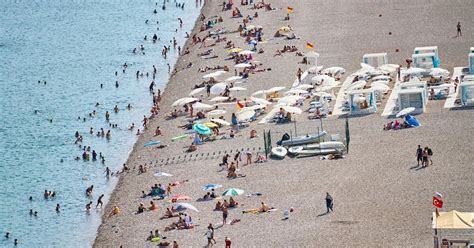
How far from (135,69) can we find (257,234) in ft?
140

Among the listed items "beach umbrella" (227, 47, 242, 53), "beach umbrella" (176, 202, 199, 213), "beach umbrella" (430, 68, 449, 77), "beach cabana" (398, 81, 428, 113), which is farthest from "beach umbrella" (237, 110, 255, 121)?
"beach umbrella" (227, 47, 242, 53)

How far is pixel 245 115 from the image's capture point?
64.1 metres

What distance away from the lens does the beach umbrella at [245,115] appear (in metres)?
63.9

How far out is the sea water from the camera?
196 feet

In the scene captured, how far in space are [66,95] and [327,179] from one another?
33568 mm

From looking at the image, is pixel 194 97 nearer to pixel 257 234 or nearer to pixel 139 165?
pixel 139 165

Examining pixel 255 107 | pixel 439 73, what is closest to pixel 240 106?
pixel 255 107

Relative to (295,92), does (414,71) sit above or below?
above

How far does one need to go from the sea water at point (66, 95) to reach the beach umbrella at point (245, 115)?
6.65 metres

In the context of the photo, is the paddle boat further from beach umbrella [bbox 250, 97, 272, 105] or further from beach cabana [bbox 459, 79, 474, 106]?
beach cabana [bbox 459, 79, 474, 106]

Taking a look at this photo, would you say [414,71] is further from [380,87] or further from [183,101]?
[183,101]

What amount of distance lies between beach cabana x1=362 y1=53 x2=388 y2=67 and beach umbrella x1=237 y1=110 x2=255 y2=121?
10017mm

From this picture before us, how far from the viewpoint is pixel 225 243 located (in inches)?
1891

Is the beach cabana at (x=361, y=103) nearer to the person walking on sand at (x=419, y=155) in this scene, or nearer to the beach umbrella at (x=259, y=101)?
the beach umbrella at (x=259, y=101)
